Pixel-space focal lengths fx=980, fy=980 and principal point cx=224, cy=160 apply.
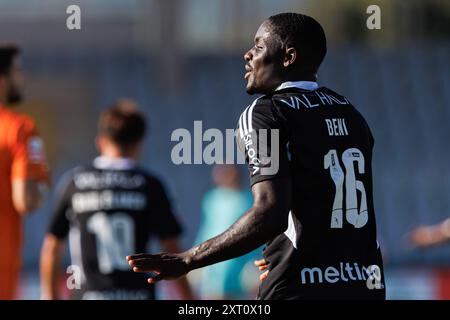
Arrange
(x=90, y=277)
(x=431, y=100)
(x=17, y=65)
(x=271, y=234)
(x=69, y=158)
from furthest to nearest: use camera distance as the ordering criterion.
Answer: (x=431, y=100) < (x=69, y=158) < (x=17, y=65) < (x=90, y=277) < (x=271, y=234)

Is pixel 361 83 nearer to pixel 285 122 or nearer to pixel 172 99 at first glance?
pixel 172 99

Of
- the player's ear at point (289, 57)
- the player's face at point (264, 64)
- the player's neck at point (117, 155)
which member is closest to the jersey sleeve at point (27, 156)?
the player's neck at point (117, 155)

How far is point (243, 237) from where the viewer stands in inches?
128

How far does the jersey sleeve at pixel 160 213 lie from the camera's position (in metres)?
5.22

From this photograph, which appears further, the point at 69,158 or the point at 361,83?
the point at 361,83

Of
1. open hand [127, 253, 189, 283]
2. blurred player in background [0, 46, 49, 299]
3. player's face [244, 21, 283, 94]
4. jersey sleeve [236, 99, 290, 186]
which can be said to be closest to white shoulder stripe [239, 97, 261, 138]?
jersey sleeve [236, 99, 290, 186]

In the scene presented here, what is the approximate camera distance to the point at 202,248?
3307 millimetres

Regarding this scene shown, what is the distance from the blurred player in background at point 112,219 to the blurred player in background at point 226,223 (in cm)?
468

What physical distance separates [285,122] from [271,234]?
0.40 metres

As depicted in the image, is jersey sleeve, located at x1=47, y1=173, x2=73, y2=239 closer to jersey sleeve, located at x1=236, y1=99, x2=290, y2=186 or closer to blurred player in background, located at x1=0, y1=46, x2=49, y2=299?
blurred player in background, located at x1=0, y1=46, x2=49, y2=299

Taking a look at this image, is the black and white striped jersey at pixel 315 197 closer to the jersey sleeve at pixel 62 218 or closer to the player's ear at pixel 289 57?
the player's ear at pixel 289 57

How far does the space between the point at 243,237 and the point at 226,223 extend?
6.94m

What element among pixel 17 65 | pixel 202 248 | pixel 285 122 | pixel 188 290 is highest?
pixel 17 65
